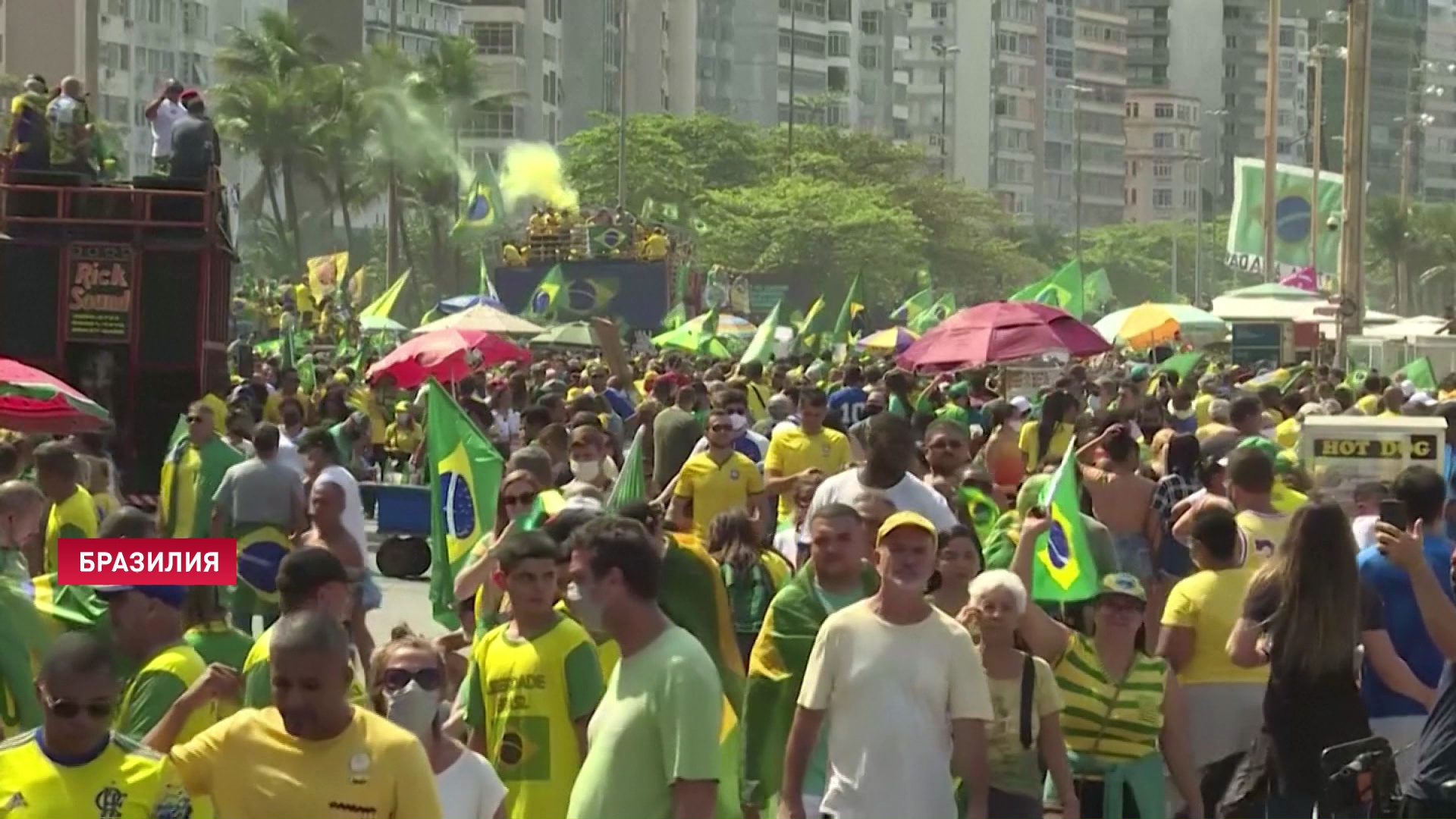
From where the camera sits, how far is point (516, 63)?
113562mm

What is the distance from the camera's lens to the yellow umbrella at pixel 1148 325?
111 ft

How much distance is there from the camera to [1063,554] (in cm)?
993

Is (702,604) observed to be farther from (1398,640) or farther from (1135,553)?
(1135,553)

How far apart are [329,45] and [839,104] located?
50.6 meters

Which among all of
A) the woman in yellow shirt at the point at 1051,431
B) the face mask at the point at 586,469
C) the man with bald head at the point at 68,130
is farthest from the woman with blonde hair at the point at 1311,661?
the man with bald head at the point at 68,130

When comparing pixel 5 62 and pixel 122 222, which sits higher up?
pixel 5 62

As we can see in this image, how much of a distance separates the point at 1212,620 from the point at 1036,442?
7.74m

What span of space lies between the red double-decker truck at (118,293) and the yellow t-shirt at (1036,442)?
25.4 ft

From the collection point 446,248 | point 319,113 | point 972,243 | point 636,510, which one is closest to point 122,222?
point 636,510

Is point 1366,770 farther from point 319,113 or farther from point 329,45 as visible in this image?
point 329,45

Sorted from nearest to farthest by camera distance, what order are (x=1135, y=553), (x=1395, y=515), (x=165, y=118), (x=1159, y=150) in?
1. (x=1395, y=515)
2. (x=1135, y=553)
3. (x=165, y=118)
4. (x=1159, y=150)

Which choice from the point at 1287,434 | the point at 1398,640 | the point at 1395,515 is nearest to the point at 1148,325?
the point at 1287,434

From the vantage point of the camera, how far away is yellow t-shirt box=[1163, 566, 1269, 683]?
891cm

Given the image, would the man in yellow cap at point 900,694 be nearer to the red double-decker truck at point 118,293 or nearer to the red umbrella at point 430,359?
the red double-decker truck at point 118,293
